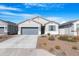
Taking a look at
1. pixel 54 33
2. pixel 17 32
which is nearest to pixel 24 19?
pixel 17 32

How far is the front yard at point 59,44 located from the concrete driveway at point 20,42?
1.16 feet

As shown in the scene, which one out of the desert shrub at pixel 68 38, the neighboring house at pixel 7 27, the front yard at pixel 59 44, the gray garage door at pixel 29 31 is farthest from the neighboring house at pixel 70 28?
the neighboring house at pixel 7 27

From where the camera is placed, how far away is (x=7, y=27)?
14320mm

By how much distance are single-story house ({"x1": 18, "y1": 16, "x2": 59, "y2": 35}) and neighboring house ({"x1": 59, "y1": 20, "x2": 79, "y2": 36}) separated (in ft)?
1.16

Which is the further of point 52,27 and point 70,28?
point 52,27

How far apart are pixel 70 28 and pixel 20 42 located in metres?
2.99

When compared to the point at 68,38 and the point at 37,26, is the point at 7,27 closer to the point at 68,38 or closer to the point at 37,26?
the point at 37,26

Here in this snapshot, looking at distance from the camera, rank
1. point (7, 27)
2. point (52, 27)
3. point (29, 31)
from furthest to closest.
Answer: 1. point (29, 31)
2. point (7, 27)
3. point (52, 27)

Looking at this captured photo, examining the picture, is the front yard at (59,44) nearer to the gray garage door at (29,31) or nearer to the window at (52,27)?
the window at (52,27)

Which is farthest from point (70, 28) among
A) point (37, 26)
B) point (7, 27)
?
point (7, 27)

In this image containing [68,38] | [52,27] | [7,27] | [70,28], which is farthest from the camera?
[7,27]

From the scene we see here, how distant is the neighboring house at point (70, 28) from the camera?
45.5 feet

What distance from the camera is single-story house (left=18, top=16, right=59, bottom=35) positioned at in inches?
552

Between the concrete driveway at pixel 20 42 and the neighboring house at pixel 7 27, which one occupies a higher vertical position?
the neighboring house at pixel 7 27
